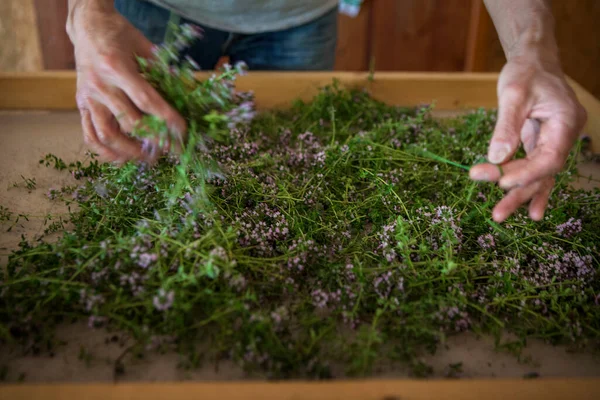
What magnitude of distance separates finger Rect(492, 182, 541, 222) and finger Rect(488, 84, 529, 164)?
0.07m

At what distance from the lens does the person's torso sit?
1.74m

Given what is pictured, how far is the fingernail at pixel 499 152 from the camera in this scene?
1.04 metres

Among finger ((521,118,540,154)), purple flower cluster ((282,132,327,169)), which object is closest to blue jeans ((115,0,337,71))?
purple flower cluster ((282,132,327,169))

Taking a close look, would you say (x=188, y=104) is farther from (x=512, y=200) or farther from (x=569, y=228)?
(x=569, y=228)

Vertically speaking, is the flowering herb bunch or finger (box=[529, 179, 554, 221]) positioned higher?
the flowering herb bunch

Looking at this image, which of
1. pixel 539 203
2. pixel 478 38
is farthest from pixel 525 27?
pixel 478 38

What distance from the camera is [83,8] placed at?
1.16m

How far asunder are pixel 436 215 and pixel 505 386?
444 millimetres

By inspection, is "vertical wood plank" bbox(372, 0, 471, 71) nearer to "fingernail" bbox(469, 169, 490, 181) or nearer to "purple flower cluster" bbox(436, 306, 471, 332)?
"fingernail" bbox(469, 169, 490, 181)

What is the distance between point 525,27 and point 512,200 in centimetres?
50

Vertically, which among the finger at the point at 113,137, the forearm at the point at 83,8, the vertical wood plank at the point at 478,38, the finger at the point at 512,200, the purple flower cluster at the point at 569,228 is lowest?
the purple flower cluster at the point at 569,228

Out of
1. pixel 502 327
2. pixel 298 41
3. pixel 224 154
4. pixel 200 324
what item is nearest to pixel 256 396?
pixel 200 324

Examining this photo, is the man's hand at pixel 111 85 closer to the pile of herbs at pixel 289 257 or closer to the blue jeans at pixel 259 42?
the pile of herbs at pixel 289 257

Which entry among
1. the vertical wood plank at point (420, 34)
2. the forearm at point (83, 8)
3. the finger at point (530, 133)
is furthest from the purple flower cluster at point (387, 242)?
the vertical wood plank at point (420, 34)
